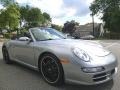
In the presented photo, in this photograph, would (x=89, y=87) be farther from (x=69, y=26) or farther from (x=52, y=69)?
(x=69, y=26)

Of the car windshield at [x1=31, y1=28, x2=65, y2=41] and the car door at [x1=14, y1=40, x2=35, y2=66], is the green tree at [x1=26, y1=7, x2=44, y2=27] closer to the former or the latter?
the car door at [x1=14, y1=40, x2=35, y2=66]

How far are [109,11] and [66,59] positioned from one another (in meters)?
54.1

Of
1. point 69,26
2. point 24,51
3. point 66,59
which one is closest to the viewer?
point 66,59

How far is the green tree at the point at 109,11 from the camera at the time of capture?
5118cm

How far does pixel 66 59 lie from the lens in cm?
409

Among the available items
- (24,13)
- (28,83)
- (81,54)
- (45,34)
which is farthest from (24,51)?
(24,13)

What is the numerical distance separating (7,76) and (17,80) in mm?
543

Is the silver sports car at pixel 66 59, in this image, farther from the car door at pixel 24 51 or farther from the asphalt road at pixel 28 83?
the asphalt road at pixel 28 83

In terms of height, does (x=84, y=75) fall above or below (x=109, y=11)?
below

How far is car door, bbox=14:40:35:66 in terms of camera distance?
204 inches

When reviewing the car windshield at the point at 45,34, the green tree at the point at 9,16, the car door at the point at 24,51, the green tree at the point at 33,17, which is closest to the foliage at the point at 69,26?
the green tree at the point at 33,17

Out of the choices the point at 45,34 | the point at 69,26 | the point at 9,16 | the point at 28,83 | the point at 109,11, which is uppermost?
the point at 109,11

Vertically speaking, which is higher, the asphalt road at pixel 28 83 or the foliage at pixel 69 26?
the foliage at pixel 69 26

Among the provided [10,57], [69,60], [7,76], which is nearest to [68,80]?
Result: [69,60]
